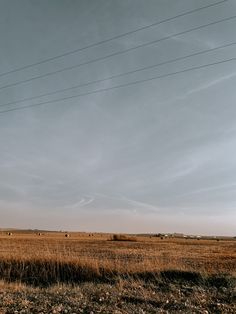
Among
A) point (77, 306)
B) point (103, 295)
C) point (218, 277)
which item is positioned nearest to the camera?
point (77, 306)

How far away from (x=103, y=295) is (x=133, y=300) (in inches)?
42.3

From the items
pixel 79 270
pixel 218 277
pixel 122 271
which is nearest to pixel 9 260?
pixel 79 270

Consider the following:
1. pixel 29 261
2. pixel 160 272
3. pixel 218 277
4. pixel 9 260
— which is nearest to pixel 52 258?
pixel 29 261

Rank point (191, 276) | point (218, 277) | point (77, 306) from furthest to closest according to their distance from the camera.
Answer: point (191, 276) → point (218, 277) → point (77, 306)

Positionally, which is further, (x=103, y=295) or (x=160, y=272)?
(x=160, y=272)

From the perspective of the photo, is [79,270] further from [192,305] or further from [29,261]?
[192,305]

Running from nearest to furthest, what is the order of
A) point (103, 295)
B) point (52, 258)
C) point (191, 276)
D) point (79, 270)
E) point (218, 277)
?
1. point (103, 295)
2. point (218, 277)
3. point (191, 276)
4. point (79, 270)
5. point (52, 258)

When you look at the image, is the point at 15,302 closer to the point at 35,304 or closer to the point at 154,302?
the point at 35,304

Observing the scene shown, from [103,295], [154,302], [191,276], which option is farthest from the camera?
[191,276]

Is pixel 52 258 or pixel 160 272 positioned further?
pixel 52 258

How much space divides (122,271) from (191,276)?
335 centimetres

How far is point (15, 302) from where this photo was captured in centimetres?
1238

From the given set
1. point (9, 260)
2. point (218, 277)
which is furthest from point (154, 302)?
point (9, 260)

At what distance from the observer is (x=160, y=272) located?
68.5 feet
